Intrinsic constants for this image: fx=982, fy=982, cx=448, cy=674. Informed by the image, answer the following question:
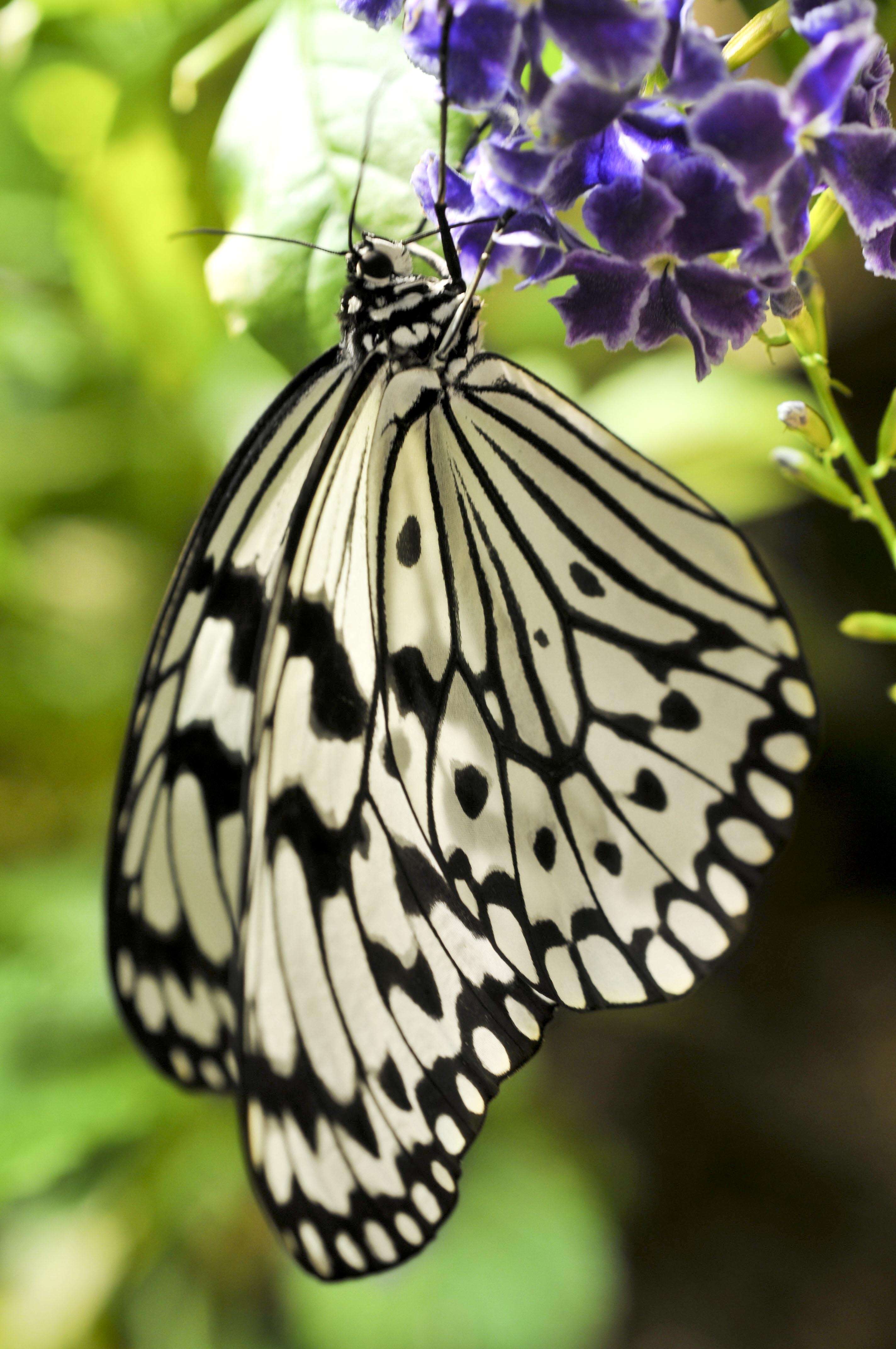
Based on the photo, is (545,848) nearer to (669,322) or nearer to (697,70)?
(669,322)

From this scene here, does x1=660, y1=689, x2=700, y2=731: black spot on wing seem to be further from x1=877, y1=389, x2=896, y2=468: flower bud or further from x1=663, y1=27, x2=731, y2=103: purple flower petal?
x1=663, y1=27, x2=731, y2=103: purple flower petal

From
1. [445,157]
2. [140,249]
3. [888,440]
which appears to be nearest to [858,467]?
[888,440]

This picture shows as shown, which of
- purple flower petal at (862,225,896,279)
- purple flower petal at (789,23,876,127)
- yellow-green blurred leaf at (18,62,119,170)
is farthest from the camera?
yellow-green blurred leaf at (18,62,119,170)

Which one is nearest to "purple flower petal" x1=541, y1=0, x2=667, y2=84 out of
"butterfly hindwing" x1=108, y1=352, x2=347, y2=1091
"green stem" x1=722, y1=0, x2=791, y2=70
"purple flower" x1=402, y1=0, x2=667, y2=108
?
→ "purple flower" x1=402, y1=0, x2=667, y2=108

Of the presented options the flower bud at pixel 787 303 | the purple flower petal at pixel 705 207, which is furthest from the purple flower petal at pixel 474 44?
the flower bud at pixel 787 303

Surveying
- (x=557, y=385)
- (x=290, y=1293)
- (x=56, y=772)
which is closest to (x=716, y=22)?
(x=557, y=385)

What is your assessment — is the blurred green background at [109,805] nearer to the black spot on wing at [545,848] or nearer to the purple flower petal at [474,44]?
the purple flower petal at [474,44]
